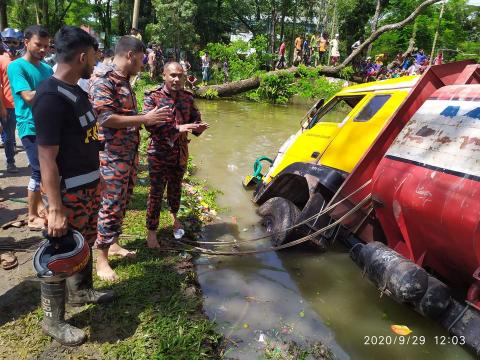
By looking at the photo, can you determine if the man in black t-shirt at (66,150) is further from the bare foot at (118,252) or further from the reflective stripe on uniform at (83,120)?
the bare foot at (118,252)

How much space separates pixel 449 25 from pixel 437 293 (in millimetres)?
31273

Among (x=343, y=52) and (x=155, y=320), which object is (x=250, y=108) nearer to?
(x=155, y=320)

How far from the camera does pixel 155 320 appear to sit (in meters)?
2.99

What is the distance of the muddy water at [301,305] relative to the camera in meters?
3.17

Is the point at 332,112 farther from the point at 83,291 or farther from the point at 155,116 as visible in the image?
the point at 83,291

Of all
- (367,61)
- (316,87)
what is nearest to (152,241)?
(316,87)

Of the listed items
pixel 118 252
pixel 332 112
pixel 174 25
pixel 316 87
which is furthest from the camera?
pixel 174 25

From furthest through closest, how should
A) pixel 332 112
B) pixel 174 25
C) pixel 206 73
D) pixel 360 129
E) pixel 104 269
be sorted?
1. pixel 174 25
2. pixel 206 73
3. pixel 332 112
4. pixel 360 129
5. pixel 104 269

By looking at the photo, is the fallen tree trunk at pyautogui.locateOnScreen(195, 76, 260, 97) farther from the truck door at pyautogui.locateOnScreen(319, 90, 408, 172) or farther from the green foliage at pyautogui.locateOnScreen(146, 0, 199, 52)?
the truck door at pyautogui.locateOnScreen(319, 90, 408, 172)

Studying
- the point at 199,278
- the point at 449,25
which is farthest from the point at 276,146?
the point at 449,25

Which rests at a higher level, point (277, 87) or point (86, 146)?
point (86, 146)

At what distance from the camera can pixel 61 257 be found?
240 cm

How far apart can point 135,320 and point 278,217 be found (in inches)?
92.6

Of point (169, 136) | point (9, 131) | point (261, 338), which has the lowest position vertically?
point (261, 338)
